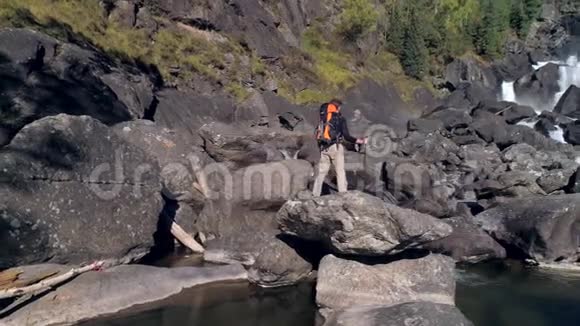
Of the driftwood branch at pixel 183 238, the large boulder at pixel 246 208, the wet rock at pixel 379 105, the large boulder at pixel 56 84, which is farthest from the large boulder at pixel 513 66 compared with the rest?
the driftwood branch at pixel 183 238

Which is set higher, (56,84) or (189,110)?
(189,110)

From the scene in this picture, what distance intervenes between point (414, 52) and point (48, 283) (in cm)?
4765

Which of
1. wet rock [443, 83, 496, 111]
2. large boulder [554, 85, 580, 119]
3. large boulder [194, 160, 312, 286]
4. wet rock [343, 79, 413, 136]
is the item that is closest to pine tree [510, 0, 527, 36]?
wet rock [443, 83, 496, 111]

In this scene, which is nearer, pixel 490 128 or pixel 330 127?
pixel 330 127

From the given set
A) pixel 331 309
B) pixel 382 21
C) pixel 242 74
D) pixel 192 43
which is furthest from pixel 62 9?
pixel 382 21

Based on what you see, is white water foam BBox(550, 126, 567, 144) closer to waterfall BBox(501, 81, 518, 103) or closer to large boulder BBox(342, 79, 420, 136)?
large boulder BBox(342, 79, 420, 136)

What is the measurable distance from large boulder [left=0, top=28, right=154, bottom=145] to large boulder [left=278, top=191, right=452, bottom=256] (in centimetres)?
1030

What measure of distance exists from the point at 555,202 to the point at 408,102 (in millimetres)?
31901

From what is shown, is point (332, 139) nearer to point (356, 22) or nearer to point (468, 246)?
point (468, 246)

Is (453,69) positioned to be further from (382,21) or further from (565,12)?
(565,12)

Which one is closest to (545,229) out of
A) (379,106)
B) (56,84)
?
(56,84)

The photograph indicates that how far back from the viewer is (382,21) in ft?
184

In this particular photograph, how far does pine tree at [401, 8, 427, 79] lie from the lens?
52.6 m

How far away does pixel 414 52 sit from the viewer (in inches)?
2090
